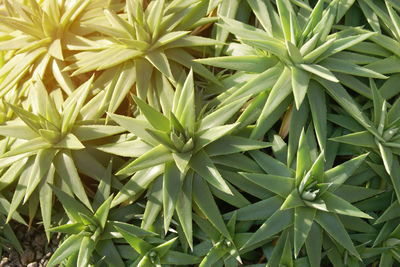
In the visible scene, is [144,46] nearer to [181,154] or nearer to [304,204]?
[181,154]

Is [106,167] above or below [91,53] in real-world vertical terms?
below

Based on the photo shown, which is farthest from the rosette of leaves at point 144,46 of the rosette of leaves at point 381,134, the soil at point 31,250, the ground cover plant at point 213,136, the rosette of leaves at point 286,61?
the soil at point 31,250

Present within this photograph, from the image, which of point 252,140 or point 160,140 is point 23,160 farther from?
point 252,140

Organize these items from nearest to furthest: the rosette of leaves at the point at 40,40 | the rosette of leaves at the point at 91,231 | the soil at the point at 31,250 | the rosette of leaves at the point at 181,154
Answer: the rosette of leaves at the point at 181,154 → the rosette of leaves at the point at 91,231 → the rosette of leaves at the point at 40,40 → the soil at the point at 31,250

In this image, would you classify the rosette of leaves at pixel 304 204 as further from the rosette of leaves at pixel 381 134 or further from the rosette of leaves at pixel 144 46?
the rosette of leaves at pixel 144 46

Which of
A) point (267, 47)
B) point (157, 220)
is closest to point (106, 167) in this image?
point (157, 220)
